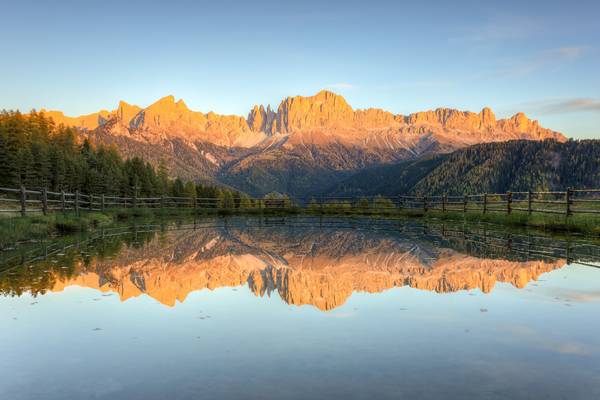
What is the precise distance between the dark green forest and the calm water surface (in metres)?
51.6

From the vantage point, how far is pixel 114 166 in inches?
3255

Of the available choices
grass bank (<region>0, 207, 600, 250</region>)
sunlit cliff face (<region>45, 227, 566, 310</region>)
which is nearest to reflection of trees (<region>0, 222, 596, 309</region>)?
sunlit cliff face (<region>45, 227, 566, 310</region>)

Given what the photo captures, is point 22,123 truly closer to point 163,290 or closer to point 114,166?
point 114,166

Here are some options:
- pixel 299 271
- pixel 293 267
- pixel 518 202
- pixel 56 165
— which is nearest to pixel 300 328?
pixel 299 271

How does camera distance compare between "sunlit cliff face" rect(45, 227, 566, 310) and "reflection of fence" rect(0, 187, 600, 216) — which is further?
"reflection of fence" rect(0, 187, 600, 216)

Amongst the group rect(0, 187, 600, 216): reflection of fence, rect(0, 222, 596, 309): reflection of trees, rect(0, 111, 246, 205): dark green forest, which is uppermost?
rect(0, 111, 246, 205): dark green forest

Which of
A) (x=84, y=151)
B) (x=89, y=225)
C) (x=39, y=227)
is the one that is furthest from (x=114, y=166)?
(x=39, y=227)

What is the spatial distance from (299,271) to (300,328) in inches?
201

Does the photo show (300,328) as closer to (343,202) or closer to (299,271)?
(299,271)

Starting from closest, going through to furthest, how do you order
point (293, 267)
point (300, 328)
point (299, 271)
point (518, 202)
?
point (300, 328) < point (299, 271) < point (293, 267) < point (518, 202)

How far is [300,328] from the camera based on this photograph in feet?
23.0

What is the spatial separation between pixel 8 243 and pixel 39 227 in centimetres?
345

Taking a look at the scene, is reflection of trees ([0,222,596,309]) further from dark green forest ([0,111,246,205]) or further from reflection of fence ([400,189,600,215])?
dark green forest ([0,111,246,205])

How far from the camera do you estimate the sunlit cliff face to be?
992 centimetres
